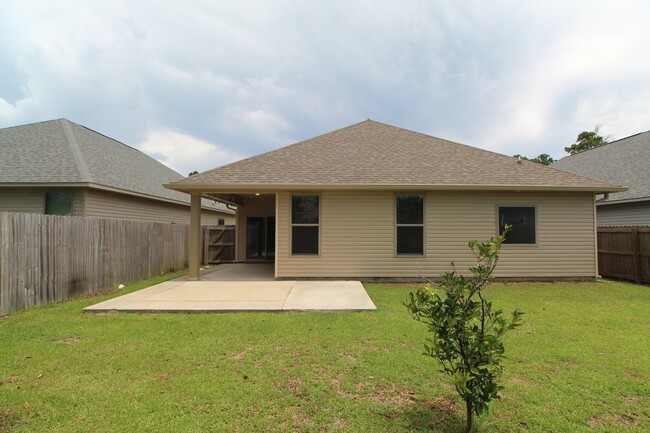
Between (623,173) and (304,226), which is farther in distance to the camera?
(623,173)

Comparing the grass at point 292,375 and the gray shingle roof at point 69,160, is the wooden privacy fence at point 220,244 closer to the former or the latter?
the gray shingle roof at point 69,160

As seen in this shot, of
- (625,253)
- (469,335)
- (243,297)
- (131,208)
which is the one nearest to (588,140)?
(625,253)

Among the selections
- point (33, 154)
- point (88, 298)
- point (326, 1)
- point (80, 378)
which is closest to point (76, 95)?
point (33, 154)

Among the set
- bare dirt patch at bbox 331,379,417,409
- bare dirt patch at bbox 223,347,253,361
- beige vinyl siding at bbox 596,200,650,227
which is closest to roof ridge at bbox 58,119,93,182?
bare dirt patch at bbox 223,347,253,361

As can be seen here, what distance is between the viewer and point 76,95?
15.2m

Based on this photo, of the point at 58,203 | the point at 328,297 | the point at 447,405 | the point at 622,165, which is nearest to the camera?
the point at 447,405

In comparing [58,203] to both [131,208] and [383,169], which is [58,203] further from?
[383,169]

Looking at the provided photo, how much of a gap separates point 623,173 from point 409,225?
10595 millimetres

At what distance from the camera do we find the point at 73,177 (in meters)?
10.6

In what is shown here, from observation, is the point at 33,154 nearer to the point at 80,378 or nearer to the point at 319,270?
the point at 319,270

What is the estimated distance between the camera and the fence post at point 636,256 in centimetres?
1023

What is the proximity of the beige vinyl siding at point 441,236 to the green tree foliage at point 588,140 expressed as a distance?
31.3m

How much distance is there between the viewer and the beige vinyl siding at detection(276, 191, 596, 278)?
32.2 ft

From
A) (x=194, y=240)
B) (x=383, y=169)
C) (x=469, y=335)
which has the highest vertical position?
(x=383, y=169)
